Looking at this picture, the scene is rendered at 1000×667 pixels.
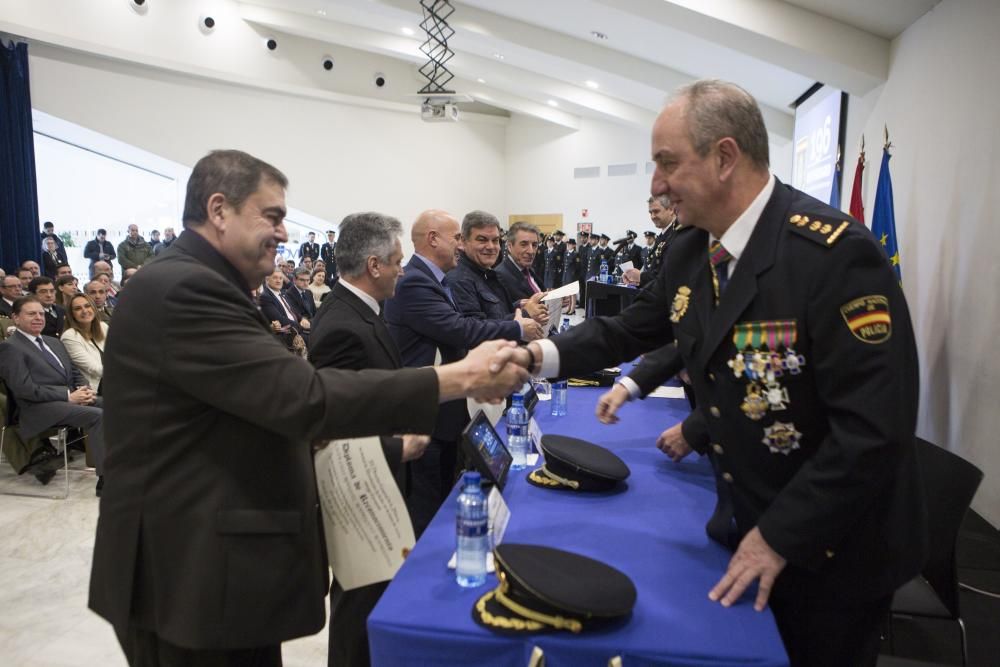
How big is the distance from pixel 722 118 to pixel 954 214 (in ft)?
11.7

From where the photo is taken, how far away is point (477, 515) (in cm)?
129

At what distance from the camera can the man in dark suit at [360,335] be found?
1904 mm

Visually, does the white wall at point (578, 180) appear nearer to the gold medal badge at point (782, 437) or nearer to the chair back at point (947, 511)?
the chair back at point (947, 511)

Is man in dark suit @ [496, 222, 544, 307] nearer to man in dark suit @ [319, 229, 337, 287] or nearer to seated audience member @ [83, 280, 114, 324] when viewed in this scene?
seated audience member @ [83, 280, 114, 324]

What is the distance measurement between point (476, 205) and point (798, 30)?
13.7 meters

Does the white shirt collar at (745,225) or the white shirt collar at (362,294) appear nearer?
the white shirt collar at (745,225)

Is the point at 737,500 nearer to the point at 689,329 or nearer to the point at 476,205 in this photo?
the point at 689,329

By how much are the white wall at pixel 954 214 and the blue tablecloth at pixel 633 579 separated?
261cm

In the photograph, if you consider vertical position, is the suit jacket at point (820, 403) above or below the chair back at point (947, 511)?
above

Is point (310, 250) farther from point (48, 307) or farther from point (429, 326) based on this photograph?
point (429, 326)

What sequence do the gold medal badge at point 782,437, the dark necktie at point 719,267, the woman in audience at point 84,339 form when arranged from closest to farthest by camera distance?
the gold medal badge at point 782,437 < the dark necktie at point 719,267 < the woman in audience at point 84,339

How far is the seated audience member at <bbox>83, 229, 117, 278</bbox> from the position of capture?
444 inches

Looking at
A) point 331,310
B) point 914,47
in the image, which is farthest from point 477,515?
point 914,47

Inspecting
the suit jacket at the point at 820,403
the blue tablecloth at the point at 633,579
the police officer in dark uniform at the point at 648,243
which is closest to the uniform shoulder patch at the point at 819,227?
the suit jacket at the point at 820,403
